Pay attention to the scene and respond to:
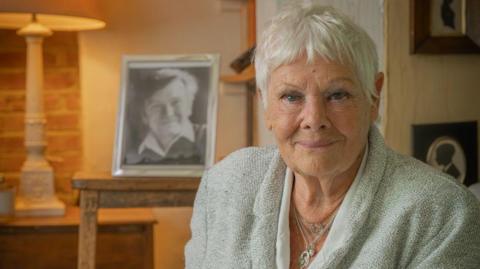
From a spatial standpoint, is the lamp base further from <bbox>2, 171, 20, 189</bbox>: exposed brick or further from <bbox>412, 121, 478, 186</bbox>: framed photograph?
<bbox>412, 121, 478, 186</bbox>: framed photograph

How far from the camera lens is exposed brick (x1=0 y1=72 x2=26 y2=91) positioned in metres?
2.86

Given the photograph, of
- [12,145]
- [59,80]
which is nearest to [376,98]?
[59,80]

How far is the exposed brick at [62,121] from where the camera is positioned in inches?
115

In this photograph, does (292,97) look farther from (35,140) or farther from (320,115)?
(35,140)

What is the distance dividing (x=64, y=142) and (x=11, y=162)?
23 cm

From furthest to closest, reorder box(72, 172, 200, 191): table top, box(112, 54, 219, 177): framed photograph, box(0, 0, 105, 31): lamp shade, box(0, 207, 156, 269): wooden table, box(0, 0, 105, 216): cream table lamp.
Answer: box(0, 0, 105, 216): cream table lamp < box(0, 207, 156, 269): wooden table < box(0, 0, 105, 31): lamp shade < box(112, 54, 219, 177): framed photograph < box(72, 172, 200, 191): table top

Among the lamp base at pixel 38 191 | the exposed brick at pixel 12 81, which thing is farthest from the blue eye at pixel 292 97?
the exposed brick at pixel 12 81

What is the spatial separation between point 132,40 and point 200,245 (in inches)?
60.2

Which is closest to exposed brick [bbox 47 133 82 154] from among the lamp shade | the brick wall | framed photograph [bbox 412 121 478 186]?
the brick wall

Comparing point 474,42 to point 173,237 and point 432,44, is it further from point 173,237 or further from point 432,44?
point 173,237

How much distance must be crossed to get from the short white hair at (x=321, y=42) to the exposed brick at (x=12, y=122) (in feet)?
6.29

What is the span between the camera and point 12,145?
A: 2.90m

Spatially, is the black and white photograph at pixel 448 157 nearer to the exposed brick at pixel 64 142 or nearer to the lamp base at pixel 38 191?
the lamp base at pixel 38 191

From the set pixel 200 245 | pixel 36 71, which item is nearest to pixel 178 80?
pixel 36 71
